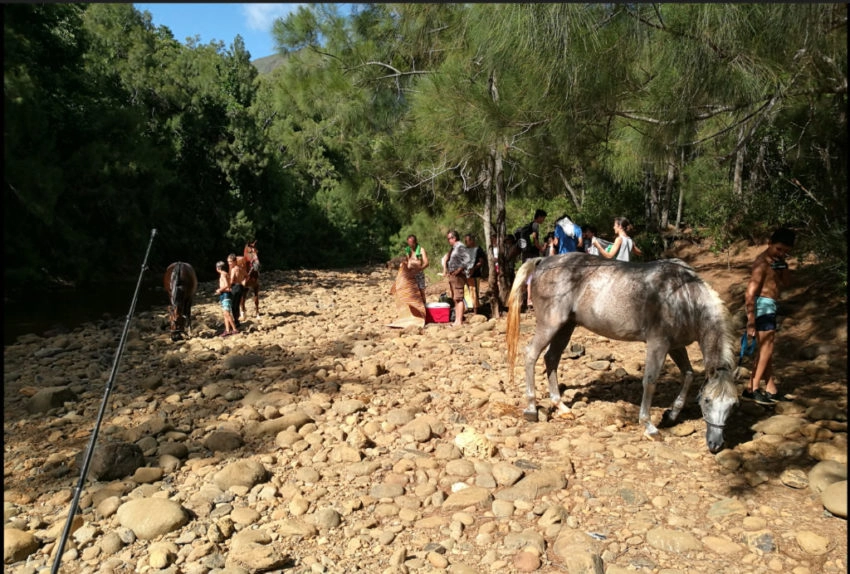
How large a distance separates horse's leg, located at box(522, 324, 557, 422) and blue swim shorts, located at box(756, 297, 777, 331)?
1.89 metres

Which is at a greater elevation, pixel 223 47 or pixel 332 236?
pixel 223 47

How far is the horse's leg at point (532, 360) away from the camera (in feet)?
19.1

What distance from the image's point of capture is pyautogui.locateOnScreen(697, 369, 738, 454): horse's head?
4637 millimetres

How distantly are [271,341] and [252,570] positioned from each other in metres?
6.80

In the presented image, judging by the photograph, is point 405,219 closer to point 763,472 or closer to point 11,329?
point 11,329

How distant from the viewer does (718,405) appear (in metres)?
4.66

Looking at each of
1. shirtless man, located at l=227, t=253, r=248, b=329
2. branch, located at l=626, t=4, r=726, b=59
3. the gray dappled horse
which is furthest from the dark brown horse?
branch, located at l=626, t=4, r=726, b=59

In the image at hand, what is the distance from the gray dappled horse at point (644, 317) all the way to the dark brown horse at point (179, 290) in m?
7.03

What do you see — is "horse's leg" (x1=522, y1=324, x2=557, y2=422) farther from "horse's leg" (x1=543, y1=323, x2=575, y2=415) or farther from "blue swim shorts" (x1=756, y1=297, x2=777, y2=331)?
"blue swim shorts" (x1=756, y1=297, x2=777, y2=331)

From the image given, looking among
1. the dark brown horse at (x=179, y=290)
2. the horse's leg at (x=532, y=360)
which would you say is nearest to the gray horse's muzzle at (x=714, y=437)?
the horse's leg at (x=532, y=360)

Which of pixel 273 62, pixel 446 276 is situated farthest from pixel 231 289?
pixel 273 62

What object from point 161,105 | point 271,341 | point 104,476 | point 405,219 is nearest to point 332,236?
point 161,105

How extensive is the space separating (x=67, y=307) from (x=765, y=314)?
1631 centimetres

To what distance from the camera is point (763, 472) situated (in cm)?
461
